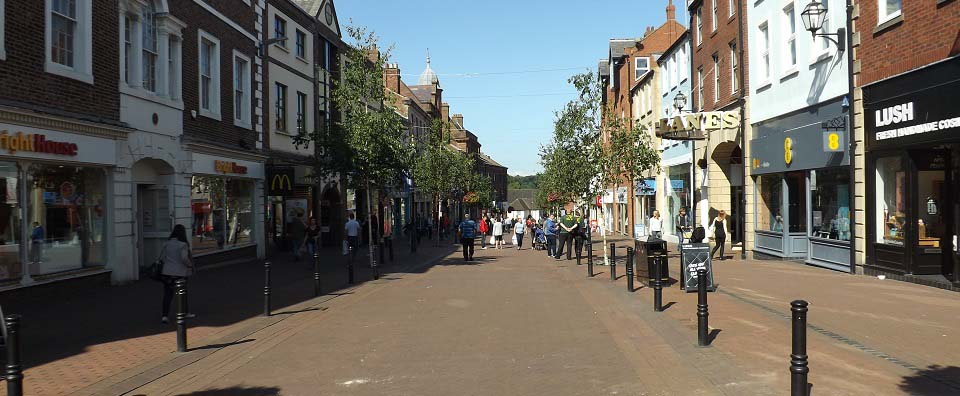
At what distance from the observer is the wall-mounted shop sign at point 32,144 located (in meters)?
12.2

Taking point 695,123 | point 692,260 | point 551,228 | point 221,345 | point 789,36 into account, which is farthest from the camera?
point 551,228

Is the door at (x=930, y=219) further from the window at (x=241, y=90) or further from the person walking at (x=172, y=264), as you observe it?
the window at (x=241, y=90)

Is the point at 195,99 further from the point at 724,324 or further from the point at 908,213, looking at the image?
the point at 908,213

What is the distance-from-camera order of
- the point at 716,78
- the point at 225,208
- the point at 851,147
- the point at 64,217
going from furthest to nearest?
the point at 716,78 < the point at 225,208 < the point at 851,147 < the point at 64,217

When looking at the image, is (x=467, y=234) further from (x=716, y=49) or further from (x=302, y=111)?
(x=716, y=49)

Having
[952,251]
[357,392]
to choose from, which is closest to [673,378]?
[357,392]

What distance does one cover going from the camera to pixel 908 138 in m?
14.7

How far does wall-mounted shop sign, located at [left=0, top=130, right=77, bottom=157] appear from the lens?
481 inches

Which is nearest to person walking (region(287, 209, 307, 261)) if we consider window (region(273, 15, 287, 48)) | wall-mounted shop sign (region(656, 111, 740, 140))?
window (region(273, 15, 287, 48))

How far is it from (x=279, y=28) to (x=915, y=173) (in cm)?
2149

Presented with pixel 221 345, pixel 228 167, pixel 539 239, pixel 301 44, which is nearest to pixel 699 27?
pixel 539 239

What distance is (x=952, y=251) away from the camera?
1441 cm

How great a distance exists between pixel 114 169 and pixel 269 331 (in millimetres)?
7553

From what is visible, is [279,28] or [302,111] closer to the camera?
[279,28]
